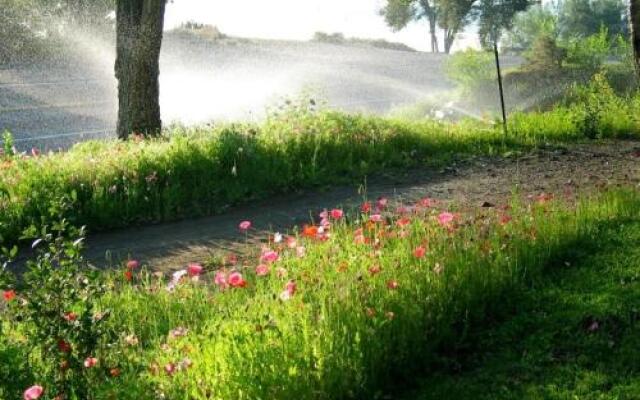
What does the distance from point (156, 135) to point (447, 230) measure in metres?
6.66

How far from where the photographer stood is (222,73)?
94.3 ft

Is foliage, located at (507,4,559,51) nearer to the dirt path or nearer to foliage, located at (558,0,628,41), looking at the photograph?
foliage, located at (558,0,628,41)

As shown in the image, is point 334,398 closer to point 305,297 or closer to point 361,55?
point 305,297

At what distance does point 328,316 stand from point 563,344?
55.2 inches

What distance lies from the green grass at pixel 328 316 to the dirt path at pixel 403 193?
1140 mm

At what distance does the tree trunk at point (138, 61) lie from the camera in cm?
1156

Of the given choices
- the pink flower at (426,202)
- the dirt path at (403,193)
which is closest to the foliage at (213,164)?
the dirt path at (403,193)

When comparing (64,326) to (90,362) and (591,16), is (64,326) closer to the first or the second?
(90,362)

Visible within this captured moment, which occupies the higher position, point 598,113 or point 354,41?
point 354,41

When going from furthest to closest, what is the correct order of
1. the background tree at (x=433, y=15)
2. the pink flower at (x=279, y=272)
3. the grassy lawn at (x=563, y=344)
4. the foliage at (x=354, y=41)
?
the foliage at (x=354, y=41), the background tree at (x=433, y=15), the pink flower at (x=279, y=272), the grassy lawn at (x=563, y=344)

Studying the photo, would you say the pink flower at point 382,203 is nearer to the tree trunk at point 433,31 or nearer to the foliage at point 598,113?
the foliage at point 598,113

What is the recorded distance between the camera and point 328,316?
13.9ft

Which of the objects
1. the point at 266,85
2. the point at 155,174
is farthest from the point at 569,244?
the point at 266,85

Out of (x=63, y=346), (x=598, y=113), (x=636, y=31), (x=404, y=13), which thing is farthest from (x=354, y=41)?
(x=63, y=346)
